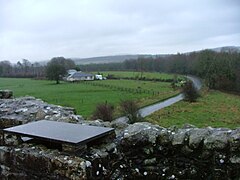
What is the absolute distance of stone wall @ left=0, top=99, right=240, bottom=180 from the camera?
293 centimetres

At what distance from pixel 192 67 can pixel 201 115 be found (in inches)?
1682

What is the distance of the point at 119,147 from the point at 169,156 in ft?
2.06

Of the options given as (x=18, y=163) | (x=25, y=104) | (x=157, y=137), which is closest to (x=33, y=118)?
(x=25, y=104)

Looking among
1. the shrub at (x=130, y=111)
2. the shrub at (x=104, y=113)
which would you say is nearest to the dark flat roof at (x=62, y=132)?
the shrub at (x=104, y=113)

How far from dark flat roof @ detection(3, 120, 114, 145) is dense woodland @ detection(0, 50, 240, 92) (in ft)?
164

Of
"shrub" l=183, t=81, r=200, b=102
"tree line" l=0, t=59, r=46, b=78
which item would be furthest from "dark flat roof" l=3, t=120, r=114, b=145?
"tree line" l=0, t=59, r=46, b=78

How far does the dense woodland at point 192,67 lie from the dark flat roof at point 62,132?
4984 cm

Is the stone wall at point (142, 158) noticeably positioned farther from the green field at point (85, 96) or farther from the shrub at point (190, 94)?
the shrub at point (190, 94)

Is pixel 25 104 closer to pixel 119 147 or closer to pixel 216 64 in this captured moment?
pixel 119 147

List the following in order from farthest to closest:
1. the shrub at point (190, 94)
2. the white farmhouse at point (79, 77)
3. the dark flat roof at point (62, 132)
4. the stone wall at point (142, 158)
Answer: the white farmhouse at point (79, 77)
the shrub at point (190, 94)
the dark flat roof at point (62, 132)
the stone wall at point (142, 158)

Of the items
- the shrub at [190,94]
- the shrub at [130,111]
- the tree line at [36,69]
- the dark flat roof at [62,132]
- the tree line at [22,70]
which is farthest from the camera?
the tree line at [22,70]

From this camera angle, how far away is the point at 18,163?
3396 mm

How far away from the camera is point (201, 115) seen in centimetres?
2867

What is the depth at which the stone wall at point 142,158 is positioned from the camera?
2.93m
